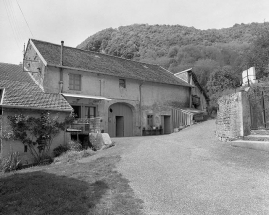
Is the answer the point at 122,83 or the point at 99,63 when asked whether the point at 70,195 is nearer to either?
the point at 122,83

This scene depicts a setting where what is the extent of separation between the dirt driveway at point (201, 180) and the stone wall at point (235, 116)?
84 centimetres

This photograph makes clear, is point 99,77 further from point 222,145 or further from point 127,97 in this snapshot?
point 222,145

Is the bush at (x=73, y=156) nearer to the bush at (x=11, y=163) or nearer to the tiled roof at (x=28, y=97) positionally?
the bush at (x=11, y=163)

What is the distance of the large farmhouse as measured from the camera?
673 inches

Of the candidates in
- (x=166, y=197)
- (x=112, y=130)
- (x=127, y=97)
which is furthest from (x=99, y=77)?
(x=166, y=197)

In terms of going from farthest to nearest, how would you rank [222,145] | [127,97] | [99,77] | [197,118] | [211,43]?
[211,43] → [197,118] → [127,97] → [99,77] → [222,145]

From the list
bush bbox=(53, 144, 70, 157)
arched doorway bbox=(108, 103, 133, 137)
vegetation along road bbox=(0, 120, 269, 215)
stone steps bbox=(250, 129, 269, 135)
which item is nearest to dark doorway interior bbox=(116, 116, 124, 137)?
arched doorway bbox=(108, 103, 133, 137)

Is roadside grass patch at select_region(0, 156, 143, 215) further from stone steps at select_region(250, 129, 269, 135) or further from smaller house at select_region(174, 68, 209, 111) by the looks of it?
smaller house at select_region(174, 68, 209, 111)

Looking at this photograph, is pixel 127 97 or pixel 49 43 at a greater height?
pixel 49 43

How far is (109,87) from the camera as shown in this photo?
63.7 ft

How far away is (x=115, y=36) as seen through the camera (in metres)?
57.1

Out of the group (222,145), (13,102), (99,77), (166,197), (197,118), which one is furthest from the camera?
(197,118)

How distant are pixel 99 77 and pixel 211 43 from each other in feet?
124

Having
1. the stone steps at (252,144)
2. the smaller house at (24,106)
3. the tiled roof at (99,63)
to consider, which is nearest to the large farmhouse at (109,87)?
the tiled roof at (99,63)
